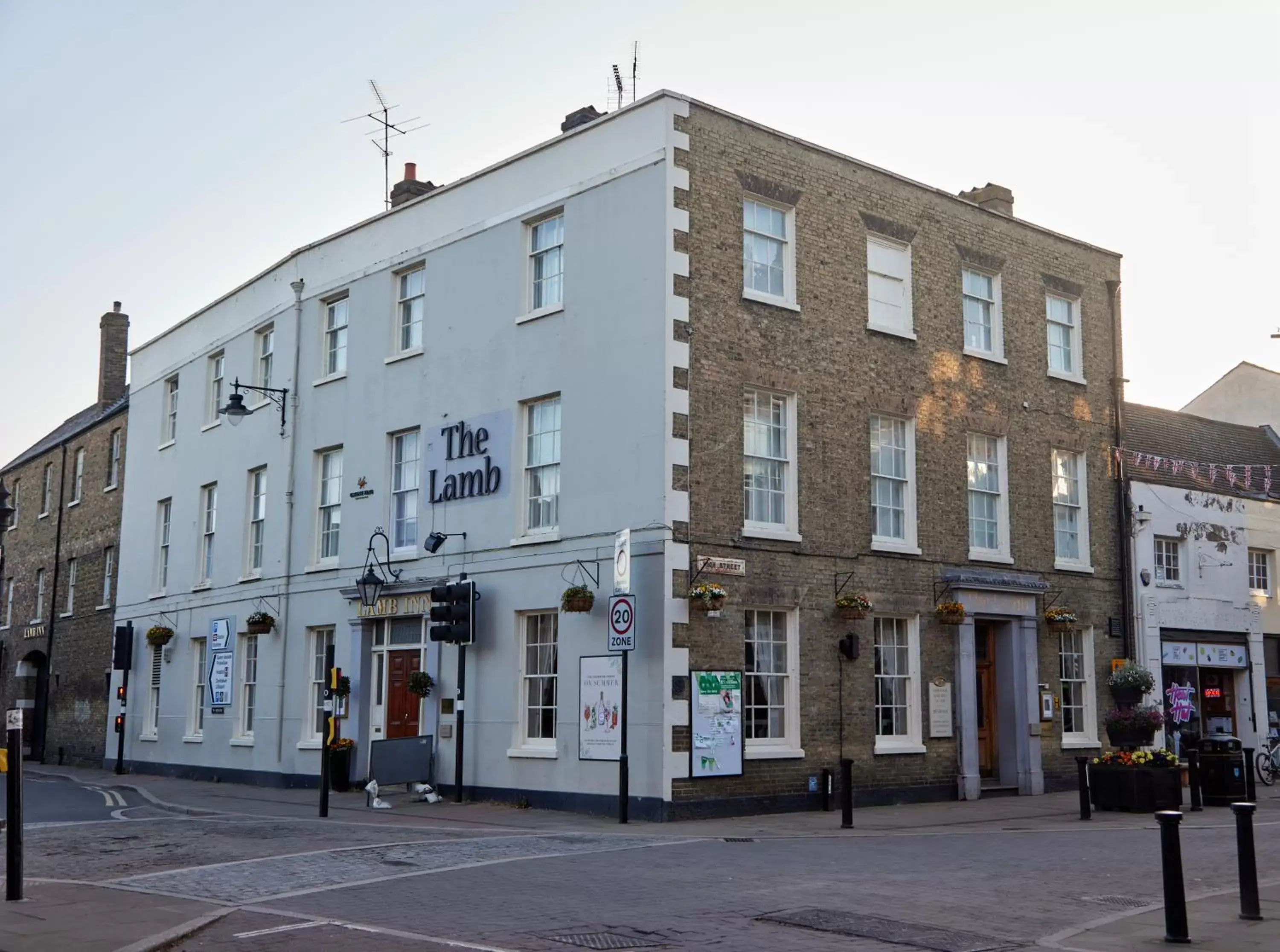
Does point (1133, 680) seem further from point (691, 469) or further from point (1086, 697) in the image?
point (691, 469)

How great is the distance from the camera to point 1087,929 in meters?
10.2

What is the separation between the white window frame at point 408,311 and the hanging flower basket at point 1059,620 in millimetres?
11940

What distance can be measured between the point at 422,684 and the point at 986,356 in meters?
11.2

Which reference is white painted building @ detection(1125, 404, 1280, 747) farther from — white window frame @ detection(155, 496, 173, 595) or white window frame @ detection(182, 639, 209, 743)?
white window frame @ detection(155, 496, 173, 595)

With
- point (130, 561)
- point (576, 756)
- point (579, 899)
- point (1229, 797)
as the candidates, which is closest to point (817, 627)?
point (576, 756)

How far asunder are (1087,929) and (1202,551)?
19.3 metres

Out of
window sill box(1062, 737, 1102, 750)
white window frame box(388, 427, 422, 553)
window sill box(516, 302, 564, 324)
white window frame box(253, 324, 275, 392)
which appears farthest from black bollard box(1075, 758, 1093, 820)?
white window frame box(253, 324, 275, 392)

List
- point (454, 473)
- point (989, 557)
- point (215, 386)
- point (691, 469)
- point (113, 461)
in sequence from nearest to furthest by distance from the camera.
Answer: point (691, 469)
point (454, 473)
point (989, 557)
point (215, 386)
point (113, 461)

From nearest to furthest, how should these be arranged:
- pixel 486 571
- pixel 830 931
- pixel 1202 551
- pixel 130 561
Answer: pixel 830 931 → pixel 486 571 → pixel 1202 551 → pixel 130 561

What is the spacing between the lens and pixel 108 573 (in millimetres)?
35969

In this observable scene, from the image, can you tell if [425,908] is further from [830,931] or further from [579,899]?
[830,931]

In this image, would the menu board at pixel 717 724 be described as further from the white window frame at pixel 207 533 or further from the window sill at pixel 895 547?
the white window frame at pixel 207 533

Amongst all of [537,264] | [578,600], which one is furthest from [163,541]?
[578,600]

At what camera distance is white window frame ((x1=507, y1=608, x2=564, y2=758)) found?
67.1 ft
